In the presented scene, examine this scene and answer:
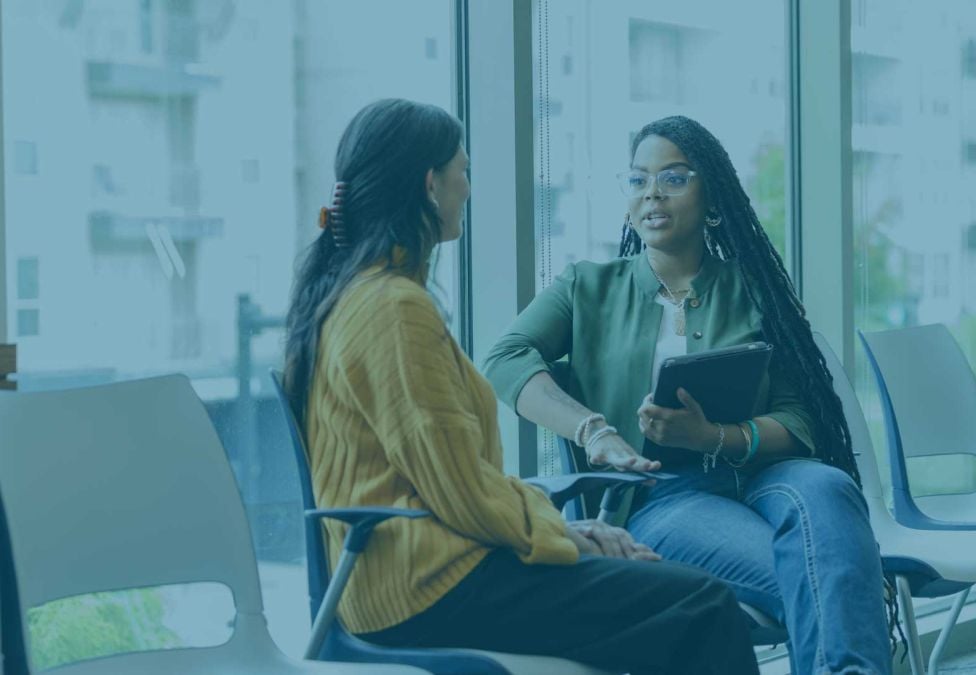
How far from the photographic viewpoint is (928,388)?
10.4ft

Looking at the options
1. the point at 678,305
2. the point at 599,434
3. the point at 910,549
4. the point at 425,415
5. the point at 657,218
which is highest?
the point at 657,218

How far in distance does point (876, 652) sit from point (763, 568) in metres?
0.24

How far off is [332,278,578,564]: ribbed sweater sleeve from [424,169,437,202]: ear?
6.6 inches

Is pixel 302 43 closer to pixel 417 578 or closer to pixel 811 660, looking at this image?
pixel 417 578

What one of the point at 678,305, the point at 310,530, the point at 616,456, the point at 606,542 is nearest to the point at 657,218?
the point at 678,305

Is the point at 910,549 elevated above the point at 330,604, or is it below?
below

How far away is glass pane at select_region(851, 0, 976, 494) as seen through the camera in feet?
13.6

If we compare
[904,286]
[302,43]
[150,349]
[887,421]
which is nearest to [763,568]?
[887,421]

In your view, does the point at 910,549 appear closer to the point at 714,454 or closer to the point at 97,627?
the point at 714,454

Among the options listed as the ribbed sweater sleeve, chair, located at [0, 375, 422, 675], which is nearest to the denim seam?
the ribbed sweater sleeve

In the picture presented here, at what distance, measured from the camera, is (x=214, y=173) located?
2.38 m

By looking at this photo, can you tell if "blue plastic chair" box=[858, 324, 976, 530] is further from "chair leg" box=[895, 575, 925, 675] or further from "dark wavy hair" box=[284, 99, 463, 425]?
"dark wavy hair" box=[284, 99, 463, 425]

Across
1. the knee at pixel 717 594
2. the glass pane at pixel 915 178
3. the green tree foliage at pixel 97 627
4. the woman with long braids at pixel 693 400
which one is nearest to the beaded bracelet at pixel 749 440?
the woman with long braids at pixel 693 400

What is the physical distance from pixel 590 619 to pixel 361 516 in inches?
13.8
